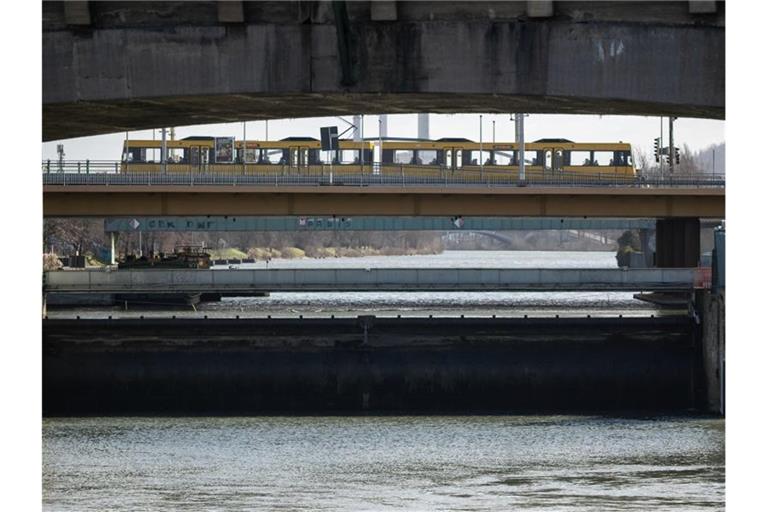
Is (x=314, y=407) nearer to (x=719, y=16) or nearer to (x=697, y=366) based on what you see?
(x=697, y=366)

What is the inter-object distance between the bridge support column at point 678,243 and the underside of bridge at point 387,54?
6206 cm

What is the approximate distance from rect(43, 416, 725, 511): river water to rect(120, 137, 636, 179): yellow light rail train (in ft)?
93.8

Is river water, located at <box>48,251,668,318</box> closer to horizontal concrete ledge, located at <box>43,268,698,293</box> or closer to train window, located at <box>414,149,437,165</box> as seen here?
train window, located at <box>414,149,437,165</box>

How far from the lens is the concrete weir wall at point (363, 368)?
53.8 meters

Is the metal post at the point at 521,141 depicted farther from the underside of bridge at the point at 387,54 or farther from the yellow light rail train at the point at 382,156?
the underside of bridge at the point at 387,54

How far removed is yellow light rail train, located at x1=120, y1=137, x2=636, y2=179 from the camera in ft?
257

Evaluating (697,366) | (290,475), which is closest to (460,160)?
(697,366)

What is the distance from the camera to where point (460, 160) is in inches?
3209

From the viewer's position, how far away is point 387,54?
1534 cm

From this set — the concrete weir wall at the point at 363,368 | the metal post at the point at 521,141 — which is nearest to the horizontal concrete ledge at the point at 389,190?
the concrete weir wall at the point at 363,368

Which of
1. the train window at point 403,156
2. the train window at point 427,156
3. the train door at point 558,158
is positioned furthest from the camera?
the train door at point 558,158

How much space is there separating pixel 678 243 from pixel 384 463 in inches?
1539

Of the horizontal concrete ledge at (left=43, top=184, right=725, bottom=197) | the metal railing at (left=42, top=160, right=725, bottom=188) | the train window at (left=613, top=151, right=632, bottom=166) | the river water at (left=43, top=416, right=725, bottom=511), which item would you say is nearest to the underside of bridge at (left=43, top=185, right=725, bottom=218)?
the horizontal concrete ledge at (left=43, top=184, right=725, bottom=197)
